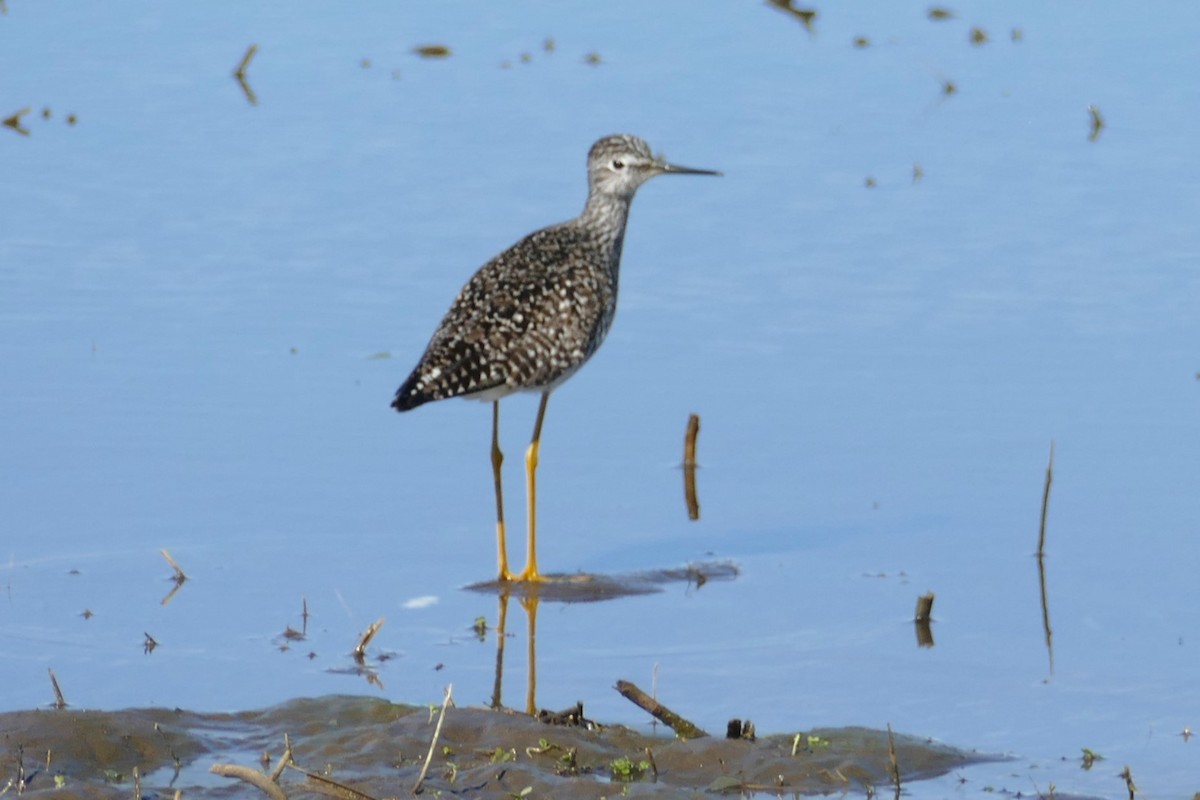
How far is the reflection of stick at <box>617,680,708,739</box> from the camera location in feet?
22.9

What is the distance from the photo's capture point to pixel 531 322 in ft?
31.5

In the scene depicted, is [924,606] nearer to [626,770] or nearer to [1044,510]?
[1044,510]

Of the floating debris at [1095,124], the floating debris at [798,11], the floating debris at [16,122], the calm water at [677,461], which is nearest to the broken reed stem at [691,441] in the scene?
the calm water at [677,461]

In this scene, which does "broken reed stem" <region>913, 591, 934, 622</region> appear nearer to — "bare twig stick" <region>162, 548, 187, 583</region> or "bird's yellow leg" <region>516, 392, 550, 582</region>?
"bird's yellow leg" <region>516, 392, 550, 582</region>

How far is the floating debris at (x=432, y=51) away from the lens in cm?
1895

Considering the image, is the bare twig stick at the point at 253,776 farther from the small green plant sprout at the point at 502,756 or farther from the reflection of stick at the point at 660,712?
the reflection of stick at the point at 660,712

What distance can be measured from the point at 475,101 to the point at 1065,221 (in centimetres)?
521

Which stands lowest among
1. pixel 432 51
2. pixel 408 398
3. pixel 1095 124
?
pixel 408 398

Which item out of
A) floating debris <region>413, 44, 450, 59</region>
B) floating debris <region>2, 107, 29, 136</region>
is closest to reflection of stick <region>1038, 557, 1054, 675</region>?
floating debris <region>2, 107, 29, 136</region>

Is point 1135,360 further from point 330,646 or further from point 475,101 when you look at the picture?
point 475,101

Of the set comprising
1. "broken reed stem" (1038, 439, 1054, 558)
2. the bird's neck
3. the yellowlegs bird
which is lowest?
"broken reed stem" (1038, 439, 1054, 558)

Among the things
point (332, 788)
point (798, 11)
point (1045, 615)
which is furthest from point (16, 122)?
point (332, 788)

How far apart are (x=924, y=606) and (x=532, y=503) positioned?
183 cm

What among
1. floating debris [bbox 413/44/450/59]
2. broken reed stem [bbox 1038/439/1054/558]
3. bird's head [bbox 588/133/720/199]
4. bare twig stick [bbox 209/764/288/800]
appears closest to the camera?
bare twig stick [bbox 209/764/288/800]
